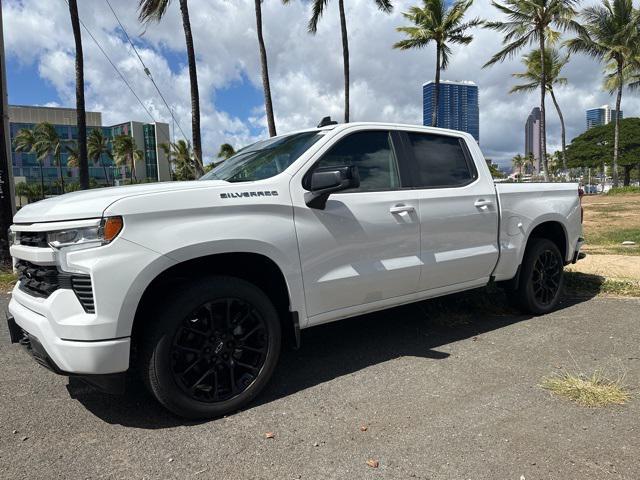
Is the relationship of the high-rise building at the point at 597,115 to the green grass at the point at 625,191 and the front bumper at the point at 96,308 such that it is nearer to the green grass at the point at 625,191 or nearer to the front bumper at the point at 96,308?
the green grass at the point at 625,191

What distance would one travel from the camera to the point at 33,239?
3117mm

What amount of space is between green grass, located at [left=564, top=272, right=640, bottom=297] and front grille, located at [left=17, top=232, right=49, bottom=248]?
19.2 ft

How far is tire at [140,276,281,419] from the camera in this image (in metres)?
3.01

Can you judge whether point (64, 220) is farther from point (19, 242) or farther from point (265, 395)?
point (265, 395)

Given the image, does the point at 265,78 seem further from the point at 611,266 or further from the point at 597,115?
the point at 597,115

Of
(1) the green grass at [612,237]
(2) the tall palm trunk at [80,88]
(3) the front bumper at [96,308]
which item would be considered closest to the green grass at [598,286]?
(1) the green grass at [612,237]

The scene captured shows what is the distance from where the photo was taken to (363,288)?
3834mm

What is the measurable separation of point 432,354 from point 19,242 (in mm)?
3204

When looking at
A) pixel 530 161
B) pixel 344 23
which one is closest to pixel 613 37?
pixel 344 23

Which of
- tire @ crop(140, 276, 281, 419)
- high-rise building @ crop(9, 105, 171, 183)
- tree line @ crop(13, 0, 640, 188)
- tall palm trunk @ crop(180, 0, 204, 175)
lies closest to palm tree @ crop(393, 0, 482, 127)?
tree line @ crop(13, 0, 640, 188)

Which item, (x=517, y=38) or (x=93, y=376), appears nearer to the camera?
(x=93, y=376)

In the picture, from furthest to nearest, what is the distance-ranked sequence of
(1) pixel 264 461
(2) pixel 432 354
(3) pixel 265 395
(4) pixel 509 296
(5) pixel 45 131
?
(5) pixel 45 131, (4) pixel 509 296, (2) pixel 432 354, (3) pixel 265 395, (1) pixel 264 461

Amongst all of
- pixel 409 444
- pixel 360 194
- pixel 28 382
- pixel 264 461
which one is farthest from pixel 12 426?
pixel 360 194

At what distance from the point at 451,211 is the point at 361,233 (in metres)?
1.04
